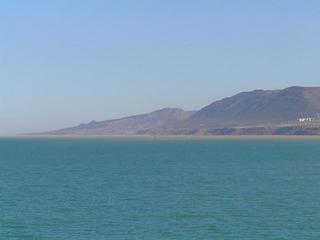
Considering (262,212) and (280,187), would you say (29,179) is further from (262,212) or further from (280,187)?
(262,212)

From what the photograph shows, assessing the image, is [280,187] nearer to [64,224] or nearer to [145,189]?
[145,189]

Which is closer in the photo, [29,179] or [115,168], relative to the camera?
[29,179]

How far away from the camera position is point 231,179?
9625 centimetres

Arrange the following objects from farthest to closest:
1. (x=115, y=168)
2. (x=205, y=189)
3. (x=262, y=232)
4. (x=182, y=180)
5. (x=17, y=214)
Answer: (x=115, y=168) → (x=182, y=180) → (x=205, y=189) → (x=17, y=214) → (x=262, y=232)

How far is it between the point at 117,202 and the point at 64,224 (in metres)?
13.6

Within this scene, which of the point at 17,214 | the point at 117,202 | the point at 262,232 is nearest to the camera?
the point at 262,232

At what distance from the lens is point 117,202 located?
6906cm

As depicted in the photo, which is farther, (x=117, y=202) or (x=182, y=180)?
(x=182, y=180)

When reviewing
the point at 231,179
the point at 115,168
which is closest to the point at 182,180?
the point at 231,179

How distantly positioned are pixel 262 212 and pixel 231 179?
3476 cm

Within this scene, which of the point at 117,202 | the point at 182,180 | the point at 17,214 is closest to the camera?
the point at 17,214

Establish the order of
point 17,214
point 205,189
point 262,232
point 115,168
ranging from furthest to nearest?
point 115,168, point 205,189, point 17,214, point 262,232

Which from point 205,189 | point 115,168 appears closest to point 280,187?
point 205,189

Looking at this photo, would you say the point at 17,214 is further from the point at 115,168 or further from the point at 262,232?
the point at 115,168
